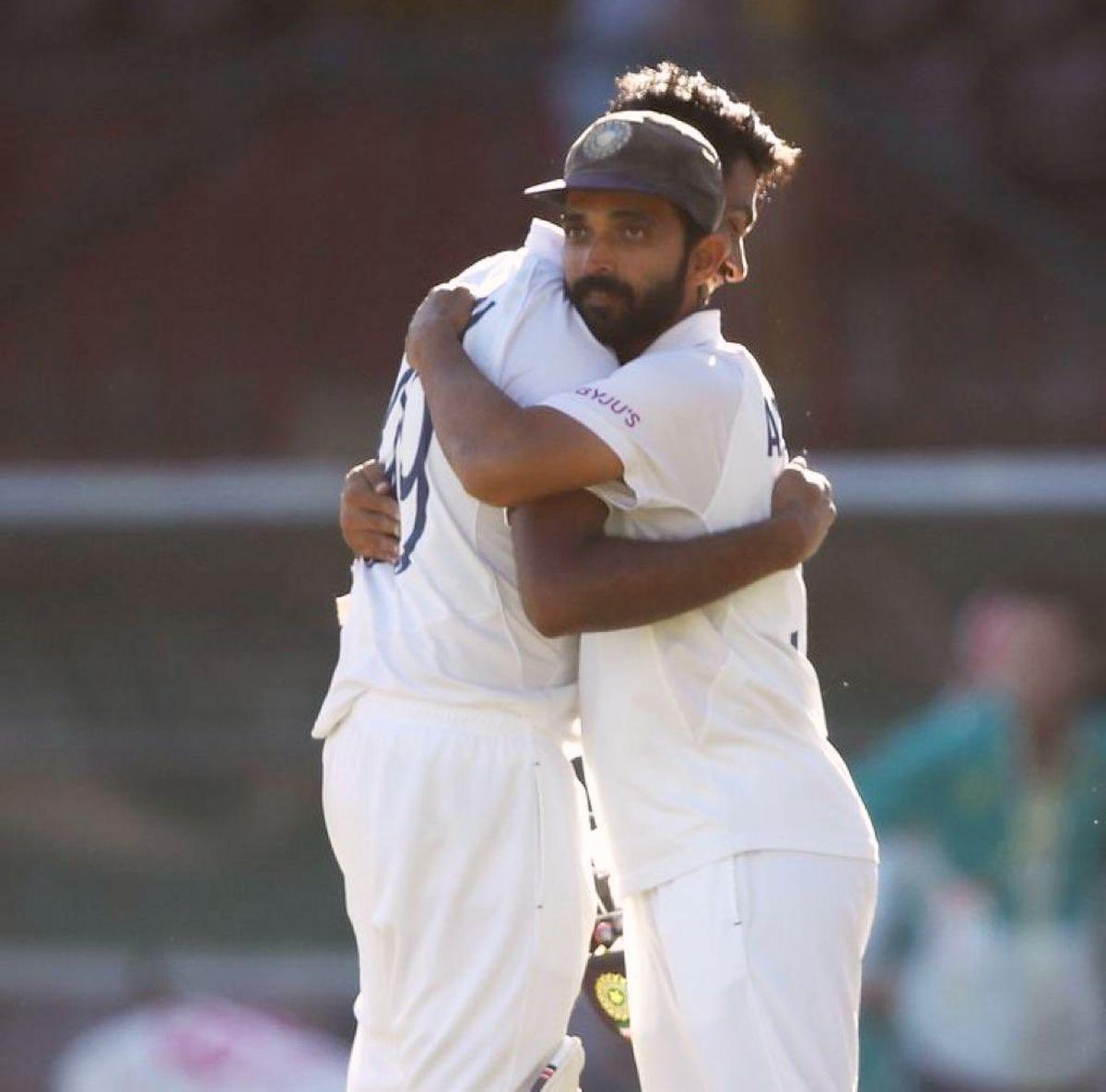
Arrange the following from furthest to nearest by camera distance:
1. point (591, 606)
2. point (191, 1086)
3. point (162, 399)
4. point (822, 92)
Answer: point (162, 399) < point (822, 92) < point (191, 1086) < point (591, 606)

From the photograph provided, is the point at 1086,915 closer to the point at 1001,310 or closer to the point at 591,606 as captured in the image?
the point at 1001,310

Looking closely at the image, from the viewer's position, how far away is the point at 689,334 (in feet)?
8.58

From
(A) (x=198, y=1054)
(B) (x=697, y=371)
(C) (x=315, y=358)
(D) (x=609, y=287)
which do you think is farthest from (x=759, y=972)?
(C) (x=315, y=358)

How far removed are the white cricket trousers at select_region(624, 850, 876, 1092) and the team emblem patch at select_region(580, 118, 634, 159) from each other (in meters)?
0.75

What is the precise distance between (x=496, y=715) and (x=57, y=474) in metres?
5.18

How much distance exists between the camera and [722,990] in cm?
249

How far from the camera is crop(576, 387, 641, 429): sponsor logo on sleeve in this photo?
248cm

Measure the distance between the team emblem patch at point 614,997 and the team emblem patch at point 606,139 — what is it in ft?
3.19

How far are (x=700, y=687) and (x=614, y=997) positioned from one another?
490 millimetres

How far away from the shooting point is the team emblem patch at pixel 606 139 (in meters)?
2.51

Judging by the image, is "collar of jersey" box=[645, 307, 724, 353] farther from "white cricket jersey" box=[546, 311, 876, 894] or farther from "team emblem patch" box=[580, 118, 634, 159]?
"team emblem patch" box=[580, 118, 634, 159]

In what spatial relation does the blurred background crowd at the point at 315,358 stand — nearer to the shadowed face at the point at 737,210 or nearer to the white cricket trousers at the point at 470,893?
the shadowed face at the point at 737,210

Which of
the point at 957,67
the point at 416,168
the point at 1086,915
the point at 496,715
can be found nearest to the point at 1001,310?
the point at 957,67

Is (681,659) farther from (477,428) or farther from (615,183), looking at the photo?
(615,183)
